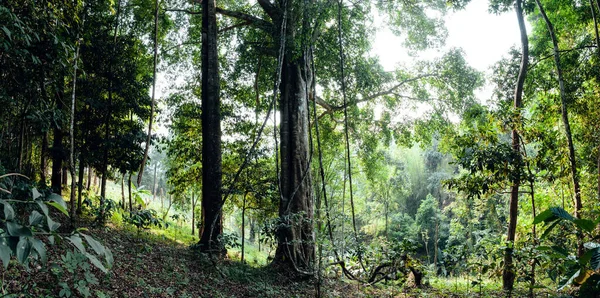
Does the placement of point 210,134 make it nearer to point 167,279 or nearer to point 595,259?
point 167,279

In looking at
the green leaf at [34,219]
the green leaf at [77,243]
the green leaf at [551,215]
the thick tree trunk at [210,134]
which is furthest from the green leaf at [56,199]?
the thick tree trunk at [210,134]

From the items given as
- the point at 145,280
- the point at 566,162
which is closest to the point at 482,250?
the point at 566,162

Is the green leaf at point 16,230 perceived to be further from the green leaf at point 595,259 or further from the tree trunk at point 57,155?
the tree trunk at point 57,155

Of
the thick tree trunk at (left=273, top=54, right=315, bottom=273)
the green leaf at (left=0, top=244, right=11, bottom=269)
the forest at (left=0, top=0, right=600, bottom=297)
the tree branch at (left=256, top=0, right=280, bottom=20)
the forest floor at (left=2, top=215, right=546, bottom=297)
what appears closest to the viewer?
the green leaf at (left=0, top=244, right=11, bottom=269)

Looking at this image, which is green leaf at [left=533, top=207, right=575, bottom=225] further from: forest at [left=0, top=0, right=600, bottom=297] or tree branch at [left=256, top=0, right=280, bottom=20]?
tree branch at [left=256, top=0, right=280, bottom=20]

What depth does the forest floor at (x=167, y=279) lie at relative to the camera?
10.9ft

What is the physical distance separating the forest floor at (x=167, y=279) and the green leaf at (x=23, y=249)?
196 centimetres

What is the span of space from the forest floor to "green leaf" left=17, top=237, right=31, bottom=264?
1.96 metres

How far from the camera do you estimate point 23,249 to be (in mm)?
1055

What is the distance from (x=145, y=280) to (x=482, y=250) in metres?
4.42

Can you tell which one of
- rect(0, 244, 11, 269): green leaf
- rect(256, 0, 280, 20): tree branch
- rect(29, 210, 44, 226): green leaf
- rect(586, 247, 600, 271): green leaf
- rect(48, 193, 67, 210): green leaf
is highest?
rect(256, 0, 280, 20): tree branch

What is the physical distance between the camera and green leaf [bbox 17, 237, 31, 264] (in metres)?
1.01

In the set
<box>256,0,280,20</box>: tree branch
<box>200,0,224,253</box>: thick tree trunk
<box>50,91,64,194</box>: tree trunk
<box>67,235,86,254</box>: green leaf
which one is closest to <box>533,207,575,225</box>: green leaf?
<box>67,235,86,254</box>: green leaf

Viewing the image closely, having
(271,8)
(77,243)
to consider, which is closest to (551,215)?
(77,243)
